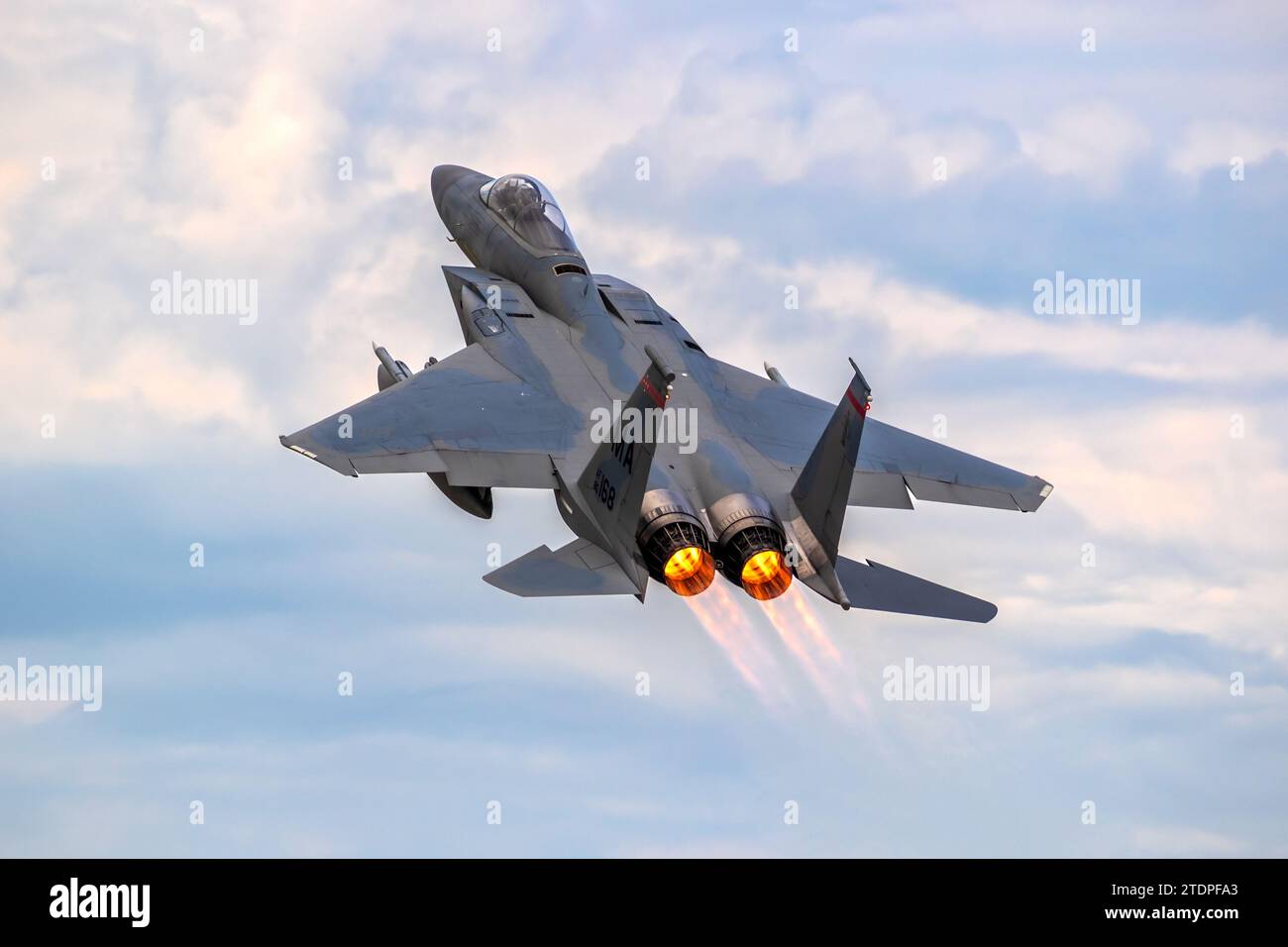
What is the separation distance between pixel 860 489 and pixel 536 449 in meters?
6.35

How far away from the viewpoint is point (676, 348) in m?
43.4

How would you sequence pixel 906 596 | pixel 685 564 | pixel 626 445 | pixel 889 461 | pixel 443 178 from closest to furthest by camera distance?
pixel 626 445 → pixel 685 564 → pixel 906 596 → pixel 889 461 → pixel 443 178

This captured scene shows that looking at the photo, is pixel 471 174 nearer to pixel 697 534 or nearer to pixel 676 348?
pixel 676 348

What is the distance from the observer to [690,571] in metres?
36.9

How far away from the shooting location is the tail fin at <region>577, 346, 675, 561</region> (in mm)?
35188

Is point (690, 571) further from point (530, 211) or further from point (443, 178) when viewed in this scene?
point (443, 178)

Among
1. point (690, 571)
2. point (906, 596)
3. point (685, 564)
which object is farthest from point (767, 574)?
point (906, 596)

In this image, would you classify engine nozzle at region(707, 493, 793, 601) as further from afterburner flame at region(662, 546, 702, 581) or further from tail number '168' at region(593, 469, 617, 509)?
tail number '168' at region(593, 469, 617, 509)

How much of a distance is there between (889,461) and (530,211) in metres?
10.9

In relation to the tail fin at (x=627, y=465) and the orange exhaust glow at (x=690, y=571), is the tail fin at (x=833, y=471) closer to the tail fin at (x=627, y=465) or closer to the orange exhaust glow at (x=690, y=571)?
the orange exhaust glow at (x=690, y=571)

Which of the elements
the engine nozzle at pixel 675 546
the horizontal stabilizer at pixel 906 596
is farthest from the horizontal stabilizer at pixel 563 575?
the horizontal stabilizer at pixel 906 596

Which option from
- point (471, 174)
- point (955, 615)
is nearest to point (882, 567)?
point (955, 615)

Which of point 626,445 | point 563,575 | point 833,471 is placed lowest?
point 563,575

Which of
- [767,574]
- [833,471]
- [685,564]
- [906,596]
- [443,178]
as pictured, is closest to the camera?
[833,471]
